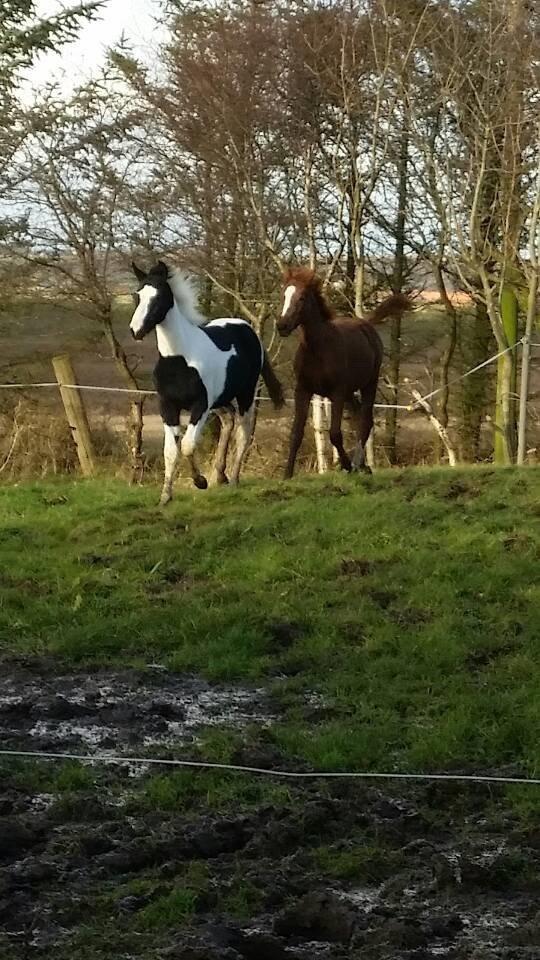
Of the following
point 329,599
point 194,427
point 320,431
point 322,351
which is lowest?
point 329,599

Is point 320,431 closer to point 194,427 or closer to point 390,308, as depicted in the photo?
point 390,308

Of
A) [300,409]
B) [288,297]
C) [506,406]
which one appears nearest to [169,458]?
[300,409]

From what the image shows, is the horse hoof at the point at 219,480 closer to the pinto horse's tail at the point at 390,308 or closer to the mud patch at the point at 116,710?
the pinto horse's tail at the point at 390,308

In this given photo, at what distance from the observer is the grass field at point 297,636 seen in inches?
129

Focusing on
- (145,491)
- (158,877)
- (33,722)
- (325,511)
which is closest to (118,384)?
(145,491)

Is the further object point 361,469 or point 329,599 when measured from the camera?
point 361,469

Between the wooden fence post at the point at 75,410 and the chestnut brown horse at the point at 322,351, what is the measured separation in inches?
109

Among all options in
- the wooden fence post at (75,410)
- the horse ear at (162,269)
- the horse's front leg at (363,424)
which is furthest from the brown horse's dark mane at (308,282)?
the wooden fence post at (75,410)

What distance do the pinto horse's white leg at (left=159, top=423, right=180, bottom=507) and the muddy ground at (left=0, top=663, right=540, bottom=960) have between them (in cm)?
426

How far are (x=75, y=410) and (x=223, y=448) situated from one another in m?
2.36

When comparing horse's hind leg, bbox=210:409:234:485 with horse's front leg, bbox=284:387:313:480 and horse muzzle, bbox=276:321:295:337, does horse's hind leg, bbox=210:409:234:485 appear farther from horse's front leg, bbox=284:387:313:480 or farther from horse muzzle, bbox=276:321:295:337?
horse muzzle, bbox=276:321:295:337

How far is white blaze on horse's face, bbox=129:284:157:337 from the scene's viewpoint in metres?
8.35

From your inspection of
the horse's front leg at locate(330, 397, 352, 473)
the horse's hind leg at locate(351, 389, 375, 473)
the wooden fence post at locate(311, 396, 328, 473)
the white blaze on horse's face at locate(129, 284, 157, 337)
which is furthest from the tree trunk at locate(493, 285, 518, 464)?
the white blaze on horse's face at locate(129, 284, 157, 337)

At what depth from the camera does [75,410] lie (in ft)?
38.4
